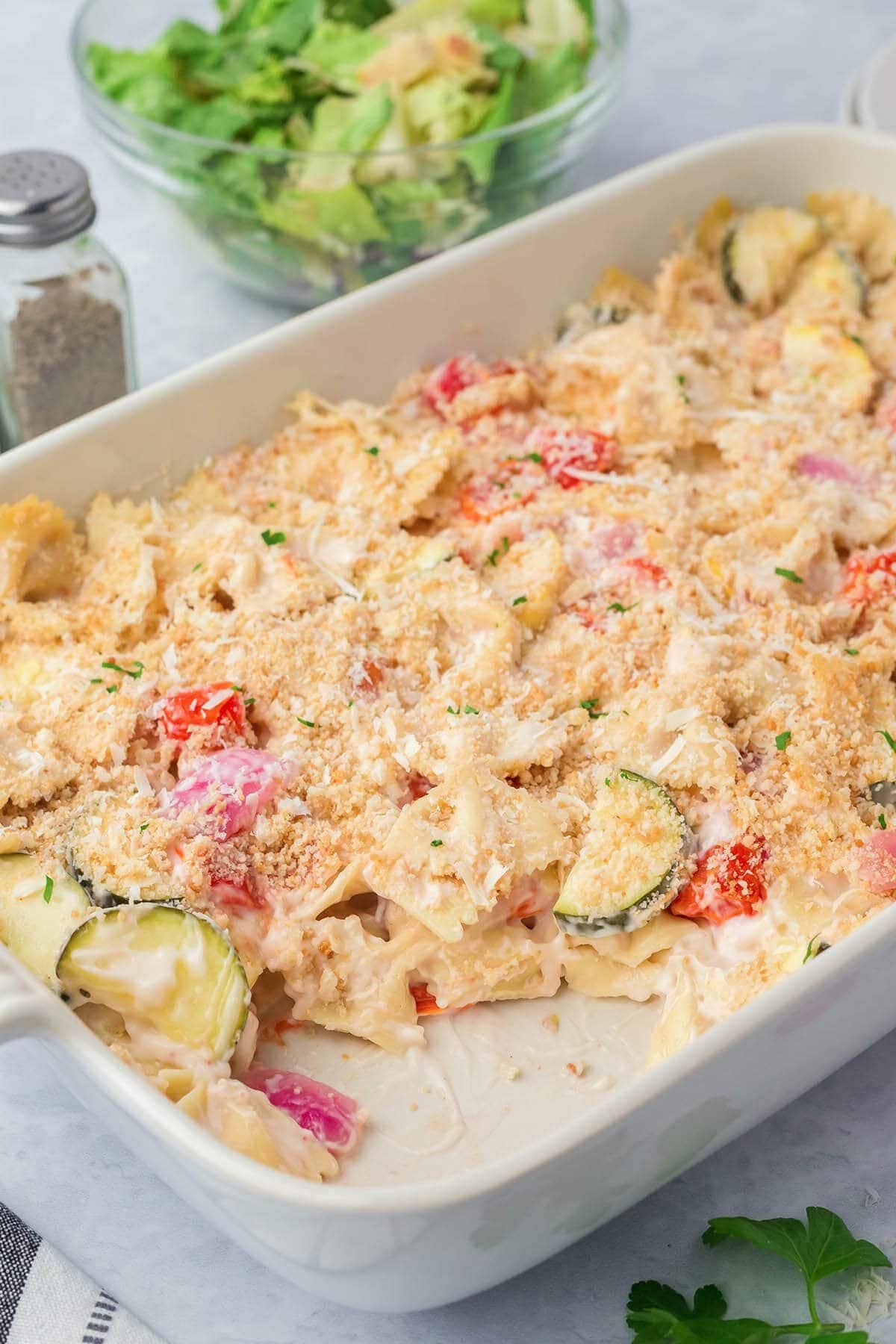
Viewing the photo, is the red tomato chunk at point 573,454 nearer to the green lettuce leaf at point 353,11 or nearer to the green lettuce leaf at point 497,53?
the green lettuce leaf at point 497,53

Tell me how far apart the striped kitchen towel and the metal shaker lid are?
4.74 ft

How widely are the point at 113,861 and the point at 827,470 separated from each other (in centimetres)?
126

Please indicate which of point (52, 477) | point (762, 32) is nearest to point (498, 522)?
point (52, 477)

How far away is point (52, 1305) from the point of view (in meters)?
1.82

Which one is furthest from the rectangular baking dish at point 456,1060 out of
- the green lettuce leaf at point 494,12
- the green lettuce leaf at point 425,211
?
the green lettuce leaf at point 494,12

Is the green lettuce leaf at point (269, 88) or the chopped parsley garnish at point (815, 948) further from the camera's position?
the green lettuce leaf at point (269, 88)

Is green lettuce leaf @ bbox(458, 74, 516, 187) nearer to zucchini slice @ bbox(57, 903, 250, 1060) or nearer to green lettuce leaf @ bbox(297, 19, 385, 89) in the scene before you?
green lettuce leaf @ bbox(297, 19, 385, 89)

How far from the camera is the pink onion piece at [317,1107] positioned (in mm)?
1760

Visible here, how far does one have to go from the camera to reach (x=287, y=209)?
2.82 m

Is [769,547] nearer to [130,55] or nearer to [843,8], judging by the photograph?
[130,55]

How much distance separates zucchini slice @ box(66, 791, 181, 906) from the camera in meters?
1.80

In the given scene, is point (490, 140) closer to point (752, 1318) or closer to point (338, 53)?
point (338, 53)

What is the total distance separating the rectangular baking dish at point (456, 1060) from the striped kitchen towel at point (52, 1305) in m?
0.21

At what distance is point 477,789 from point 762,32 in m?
2.79
